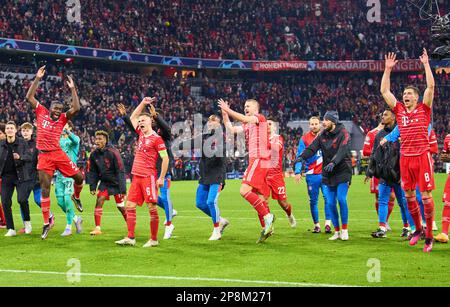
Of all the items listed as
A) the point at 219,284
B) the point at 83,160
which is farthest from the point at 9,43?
the point at 219,284

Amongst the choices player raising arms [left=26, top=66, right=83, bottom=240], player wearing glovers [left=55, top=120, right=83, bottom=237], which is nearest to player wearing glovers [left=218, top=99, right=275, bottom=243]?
player raising arms [left=26, top=66, right=83, bottom=240]

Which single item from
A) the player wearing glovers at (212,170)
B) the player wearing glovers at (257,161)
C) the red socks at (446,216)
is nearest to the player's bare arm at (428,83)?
the red socks at (446,216)

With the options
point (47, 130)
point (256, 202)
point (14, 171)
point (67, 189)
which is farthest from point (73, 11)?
point (256, 202)

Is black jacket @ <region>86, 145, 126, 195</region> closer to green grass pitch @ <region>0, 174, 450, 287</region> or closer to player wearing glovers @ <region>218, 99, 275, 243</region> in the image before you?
green grass pitch @ <region>0, 174, 450, 287</region>

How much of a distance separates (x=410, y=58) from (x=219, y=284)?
53128 millimetres

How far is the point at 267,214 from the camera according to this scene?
13.0 metres

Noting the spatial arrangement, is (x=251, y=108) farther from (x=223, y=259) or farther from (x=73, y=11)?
(x=73, y=11)

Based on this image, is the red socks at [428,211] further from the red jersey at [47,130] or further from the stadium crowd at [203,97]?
the stadium crowd at [203,97]

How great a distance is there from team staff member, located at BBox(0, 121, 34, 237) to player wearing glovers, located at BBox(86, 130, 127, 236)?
1310mm

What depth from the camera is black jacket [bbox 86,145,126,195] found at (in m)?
14.9

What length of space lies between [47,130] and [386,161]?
6625mm

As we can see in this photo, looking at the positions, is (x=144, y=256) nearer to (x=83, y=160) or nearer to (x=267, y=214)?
(x=267, y=214)

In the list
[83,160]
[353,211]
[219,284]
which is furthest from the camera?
[83,160]

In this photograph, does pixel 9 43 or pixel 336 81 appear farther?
pixel 336 81
